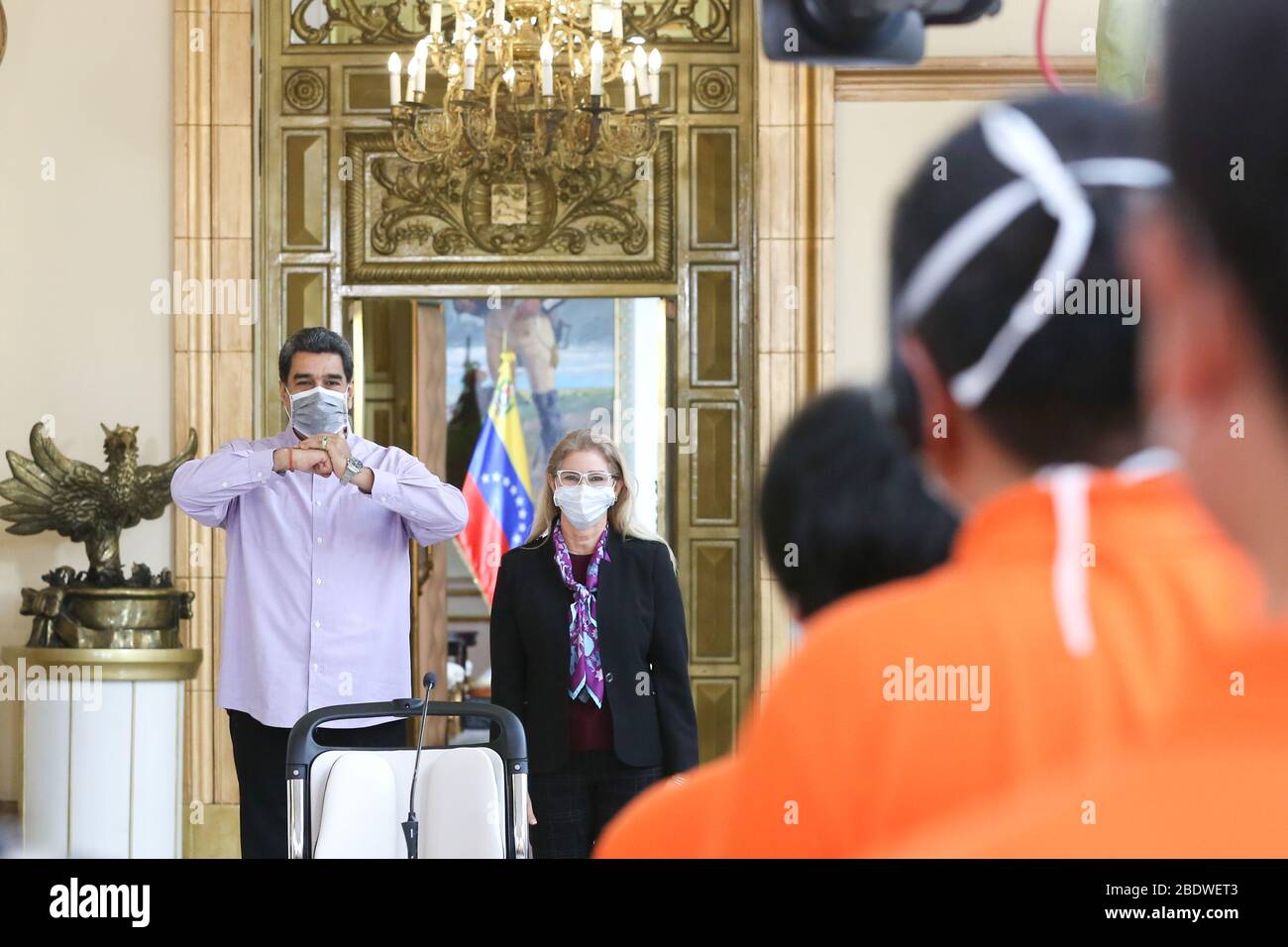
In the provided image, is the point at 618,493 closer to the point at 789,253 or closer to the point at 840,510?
the point at 840,510

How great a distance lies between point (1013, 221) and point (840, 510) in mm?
327

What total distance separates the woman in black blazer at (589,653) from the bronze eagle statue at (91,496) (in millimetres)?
2277

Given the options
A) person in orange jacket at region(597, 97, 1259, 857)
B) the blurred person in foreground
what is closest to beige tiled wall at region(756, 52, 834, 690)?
the blurred person in foreground

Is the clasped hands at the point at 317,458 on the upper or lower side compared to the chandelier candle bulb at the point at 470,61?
lower

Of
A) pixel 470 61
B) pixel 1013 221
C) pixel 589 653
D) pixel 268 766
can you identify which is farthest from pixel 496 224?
pixel 1013 221

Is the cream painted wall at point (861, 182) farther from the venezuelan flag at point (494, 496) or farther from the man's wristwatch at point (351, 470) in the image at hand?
the man's wristwatch at point (351, 470)

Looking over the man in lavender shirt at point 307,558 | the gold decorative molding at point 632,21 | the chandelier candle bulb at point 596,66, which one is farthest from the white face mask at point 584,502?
the gold decorative molding at point 632,21

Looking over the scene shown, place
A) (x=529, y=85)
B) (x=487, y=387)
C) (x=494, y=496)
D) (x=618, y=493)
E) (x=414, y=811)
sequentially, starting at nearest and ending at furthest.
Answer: (x=414, y=811)
(x=618, y=493)
(x=529, y=85)
(x=494, y=496)
(x=487, y=387)

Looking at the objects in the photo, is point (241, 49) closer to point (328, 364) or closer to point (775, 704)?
point (328, 364)

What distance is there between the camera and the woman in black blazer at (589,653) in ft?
10.7

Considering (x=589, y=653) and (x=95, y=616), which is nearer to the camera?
(x=589, y=653)

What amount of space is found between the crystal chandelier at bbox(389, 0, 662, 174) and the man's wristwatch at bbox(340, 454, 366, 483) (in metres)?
2.09

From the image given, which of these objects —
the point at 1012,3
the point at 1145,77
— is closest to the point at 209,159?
the point at 1012,3

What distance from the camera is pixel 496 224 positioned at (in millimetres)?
6164
